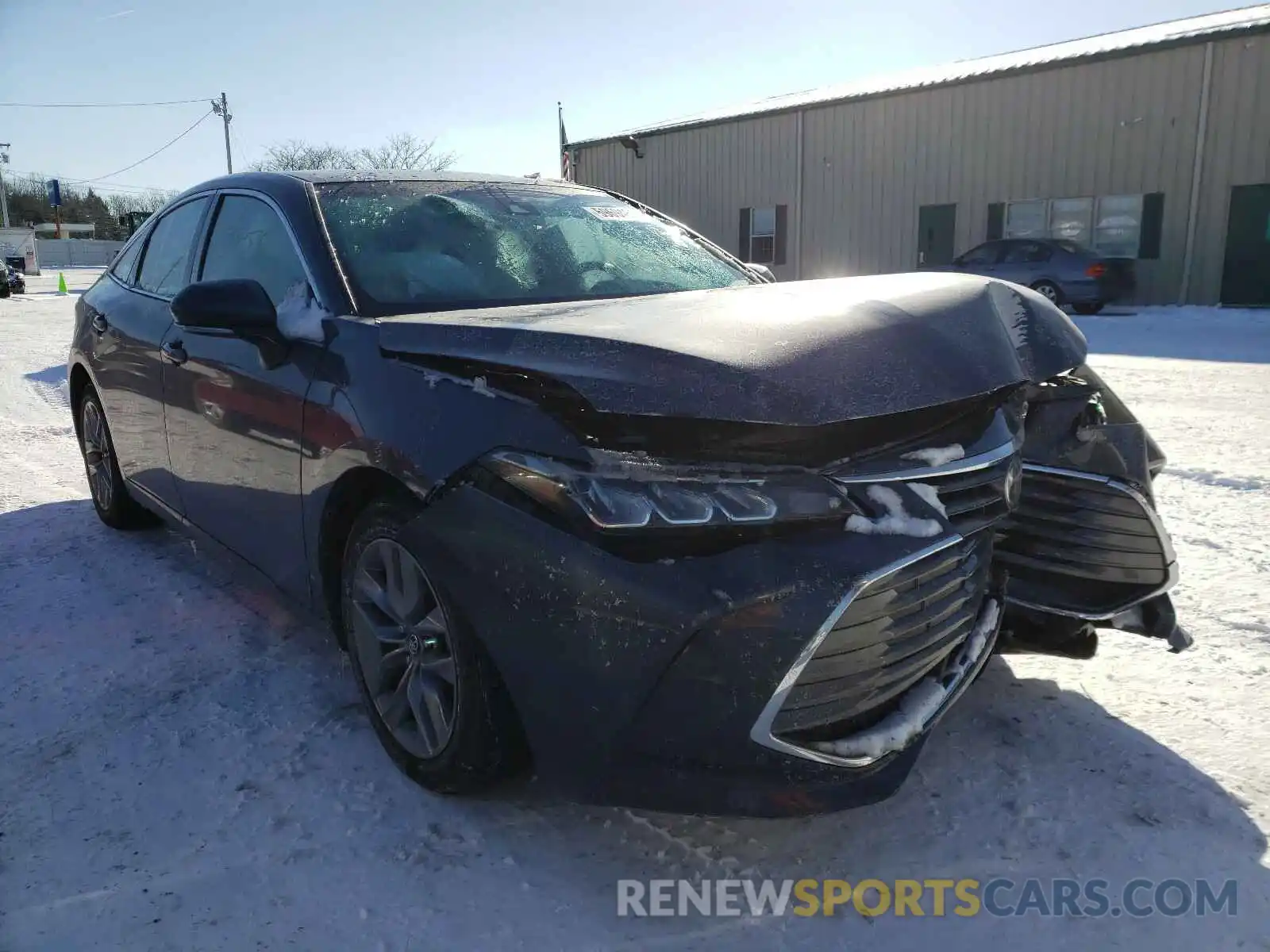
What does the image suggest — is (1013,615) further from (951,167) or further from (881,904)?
(951,167)

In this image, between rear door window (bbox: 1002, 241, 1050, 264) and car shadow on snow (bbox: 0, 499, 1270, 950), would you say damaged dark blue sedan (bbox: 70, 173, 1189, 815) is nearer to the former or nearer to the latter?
car shadow on snow (bbox: 0, 499, 1270, 950)

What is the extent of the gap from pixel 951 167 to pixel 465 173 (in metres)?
20.0

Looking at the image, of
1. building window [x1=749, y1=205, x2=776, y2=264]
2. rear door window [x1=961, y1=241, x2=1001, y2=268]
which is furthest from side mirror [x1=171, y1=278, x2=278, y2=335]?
building window [x1=749, y1=205, x2=776, y2=264]

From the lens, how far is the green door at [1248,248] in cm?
1712

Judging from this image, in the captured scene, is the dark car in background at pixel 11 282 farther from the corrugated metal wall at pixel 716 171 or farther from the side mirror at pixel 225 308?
the side mirror at pixel 225 308

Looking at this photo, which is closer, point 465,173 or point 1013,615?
point 1013,615

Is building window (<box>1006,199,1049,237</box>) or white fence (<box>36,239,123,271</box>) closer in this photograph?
building window (<box>1006,199,1049,237</box>)

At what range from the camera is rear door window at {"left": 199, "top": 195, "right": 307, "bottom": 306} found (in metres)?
2.84

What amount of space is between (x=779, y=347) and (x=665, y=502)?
1.32ft

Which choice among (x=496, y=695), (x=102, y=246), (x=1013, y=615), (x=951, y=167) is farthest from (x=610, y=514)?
(x=102, y=246)

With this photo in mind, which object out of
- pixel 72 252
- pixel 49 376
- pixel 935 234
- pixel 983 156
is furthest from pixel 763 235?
pixel 72 252

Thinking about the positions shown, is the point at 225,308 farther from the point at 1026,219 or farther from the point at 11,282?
the point at 11,282

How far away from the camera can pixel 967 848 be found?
81.4 inches

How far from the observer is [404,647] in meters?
2.29
